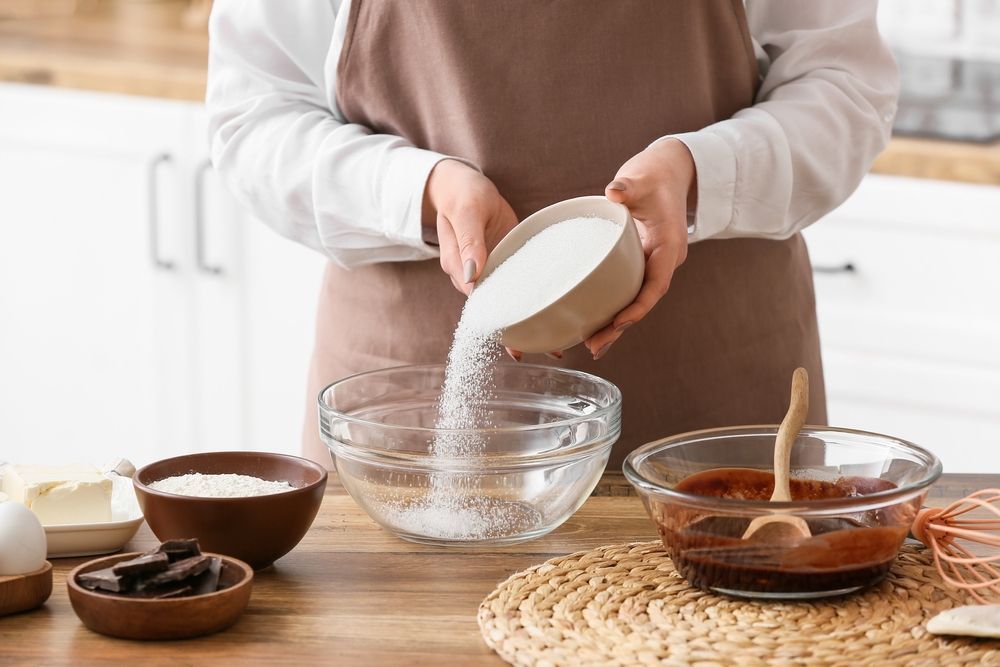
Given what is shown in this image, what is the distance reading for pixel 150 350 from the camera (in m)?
2.36

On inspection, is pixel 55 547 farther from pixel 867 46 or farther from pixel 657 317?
pixel 867 46

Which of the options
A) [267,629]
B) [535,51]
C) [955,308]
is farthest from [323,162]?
[955,308]

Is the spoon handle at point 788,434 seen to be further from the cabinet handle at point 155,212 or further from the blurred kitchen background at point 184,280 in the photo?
the cabinet handle at point 155,212

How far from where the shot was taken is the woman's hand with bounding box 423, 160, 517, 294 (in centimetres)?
99

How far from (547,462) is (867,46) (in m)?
0.55

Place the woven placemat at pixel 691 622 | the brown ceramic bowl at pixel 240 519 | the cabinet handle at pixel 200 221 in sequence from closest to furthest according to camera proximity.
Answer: the woven placemat at pixel 691 622 → the brown ceramic bowl at pixel 240 519 → the cabinet handle at pixel 200 221

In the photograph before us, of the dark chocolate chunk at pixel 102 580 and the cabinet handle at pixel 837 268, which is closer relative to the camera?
the dark chocolate chunk at pixel 102 580

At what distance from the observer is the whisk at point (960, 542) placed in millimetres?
850

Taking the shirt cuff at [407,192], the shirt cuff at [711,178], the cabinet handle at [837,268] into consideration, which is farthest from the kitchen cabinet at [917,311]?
the shirt cuff at [407,192]

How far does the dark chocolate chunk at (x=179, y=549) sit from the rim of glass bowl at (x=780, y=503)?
0.95 ft

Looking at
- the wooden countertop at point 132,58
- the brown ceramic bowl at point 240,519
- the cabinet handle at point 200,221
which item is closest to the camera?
the brown ceramic bowl at point 240,519

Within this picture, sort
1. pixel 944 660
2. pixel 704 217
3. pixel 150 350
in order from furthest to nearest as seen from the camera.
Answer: pixel 150 350, pixel 704 217, pixel 944 660

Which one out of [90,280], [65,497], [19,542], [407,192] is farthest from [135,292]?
[19,542]

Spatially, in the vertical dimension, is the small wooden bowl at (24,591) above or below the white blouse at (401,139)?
below
